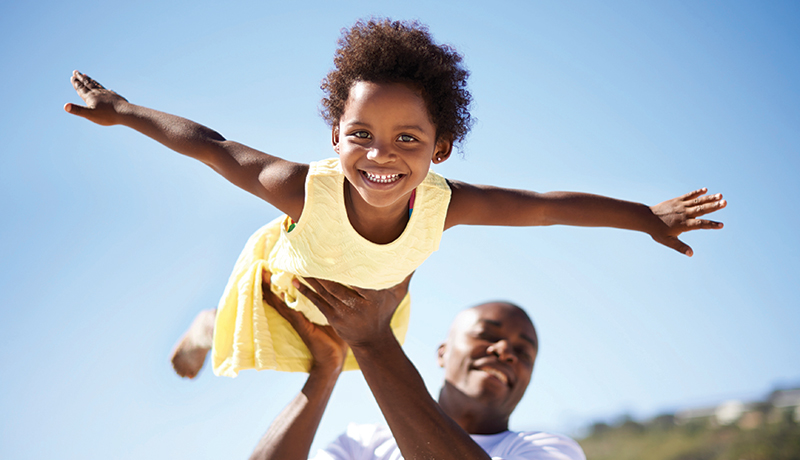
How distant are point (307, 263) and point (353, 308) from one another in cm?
37

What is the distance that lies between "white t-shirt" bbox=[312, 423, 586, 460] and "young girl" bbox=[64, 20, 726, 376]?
2.86 feet

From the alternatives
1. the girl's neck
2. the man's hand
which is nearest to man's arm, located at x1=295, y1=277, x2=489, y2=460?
the man's hand

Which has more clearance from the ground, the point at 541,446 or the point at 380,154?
the point at 380,154

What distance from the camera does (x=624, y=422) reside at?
4122 centimetres

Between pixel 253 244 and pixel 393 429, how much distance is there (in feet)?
5.04

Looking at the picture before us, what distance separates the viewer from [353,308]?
3365mm

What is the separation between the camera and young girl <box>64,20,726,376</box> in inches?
114

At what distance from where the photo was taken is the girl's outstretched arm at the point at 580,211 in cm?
336

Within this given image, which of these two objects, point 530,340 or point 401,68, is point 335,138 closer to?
point 401,68

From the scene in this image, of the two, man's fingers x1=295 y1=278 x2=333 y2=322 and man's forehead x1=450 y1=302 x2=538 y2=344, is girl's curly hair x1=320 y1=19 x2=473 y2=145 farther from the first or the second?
man's forehead x1=450 y1=302 x2=538 y2=344

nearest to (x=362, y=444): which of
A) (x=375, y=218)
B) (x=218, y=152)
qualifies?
(x=375, y=218)

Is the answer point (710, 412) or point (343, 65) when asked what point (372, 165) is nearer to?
point (343, 65)

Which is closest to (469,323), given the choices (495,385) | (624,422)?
(495,385)

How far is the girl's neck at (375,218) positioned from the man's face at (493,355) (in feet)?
5.18
